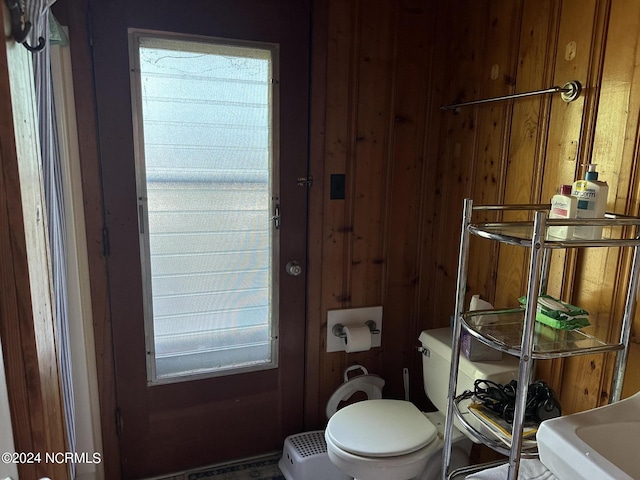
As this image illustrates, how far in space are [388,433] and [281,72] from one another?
1.54 metres

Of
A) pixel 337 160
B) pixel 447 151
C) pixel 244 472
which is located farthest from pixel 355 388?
pixel 447 151

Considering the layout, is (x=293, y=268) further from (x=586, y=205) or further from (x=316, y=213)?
(x=586, y=205)

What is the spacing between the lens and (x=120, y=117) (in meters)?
1.82

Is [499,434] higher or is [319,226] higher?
[319,226]

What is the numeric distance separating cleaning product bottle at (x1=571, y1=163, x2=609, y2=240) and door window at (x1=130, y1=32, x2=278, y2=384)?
47.7 inches

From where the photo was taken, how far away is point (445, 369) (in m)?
1.92

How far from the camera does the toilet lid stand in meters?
1.70

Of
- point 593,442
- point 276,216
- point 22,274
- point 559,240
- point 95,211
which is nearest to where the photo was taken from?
point 22,274

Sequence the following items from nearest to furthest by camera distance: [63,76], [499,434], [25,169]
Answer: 1. [25,169]
2. [499,434]
3. [63,76]

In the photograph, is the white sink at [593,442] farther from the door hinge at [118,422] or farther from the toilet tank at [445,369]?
the door hinge at [118,422]

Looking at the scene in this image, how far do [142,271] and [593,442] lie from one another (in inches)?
65.6

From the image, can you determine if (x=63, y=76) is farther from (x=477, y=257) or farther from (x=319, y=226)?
(x=477, y=257)

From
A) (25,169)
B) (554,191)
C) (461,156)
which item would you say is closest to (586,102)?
(554,191)

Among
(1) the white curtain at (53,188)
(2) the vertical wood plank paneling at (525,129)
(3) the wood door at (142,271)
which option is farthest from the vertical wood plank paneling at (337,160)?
(1) the white curtain at (53,188)
